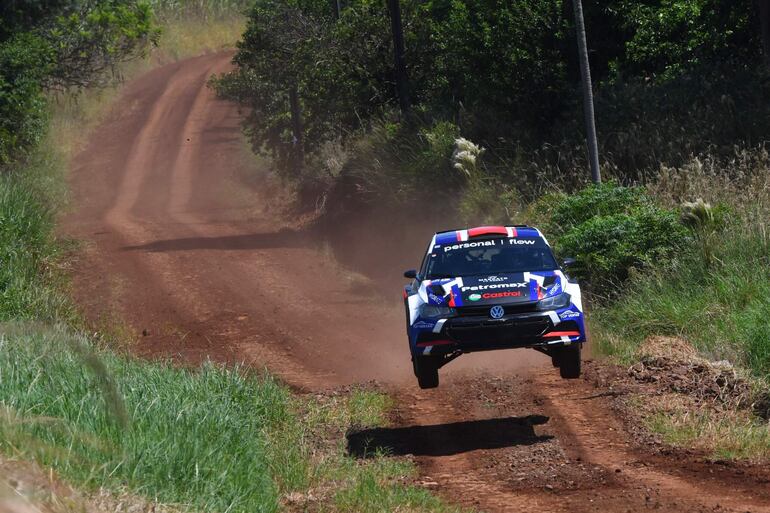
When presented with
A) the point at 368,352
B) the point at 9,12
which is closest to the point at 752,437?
the point at 368,352

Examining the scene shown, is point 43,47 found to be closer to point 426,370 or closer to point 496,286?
point 426,370

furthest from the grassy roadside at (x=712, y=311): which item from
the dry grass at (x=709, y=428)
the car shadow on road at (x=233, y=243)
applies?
the car shadow on road at (x=233, y=243)

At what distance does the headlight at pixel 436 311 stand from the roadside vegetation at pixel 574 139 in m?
2.45

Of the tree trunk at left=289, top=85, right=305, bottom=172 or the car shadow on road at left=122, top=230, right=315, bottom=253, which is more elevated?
the tree trunk at left=289, top=85, right=305, bottom=172

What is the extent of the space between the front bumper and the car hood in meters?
0.21

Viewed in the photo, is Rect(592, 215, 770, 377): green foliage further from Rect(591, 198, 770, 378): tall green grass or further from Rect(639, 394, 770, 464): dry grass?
Rect(639, 394, 770, 464): dry grass

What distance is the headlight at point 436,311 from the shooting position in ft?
39.8

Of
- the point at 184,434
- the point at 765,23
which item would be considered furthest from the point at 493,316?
the point at 765,23

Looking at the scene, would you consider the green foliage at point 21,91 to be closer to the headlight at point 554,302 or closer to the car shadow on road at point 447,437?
the car shadow on road at point 447,437

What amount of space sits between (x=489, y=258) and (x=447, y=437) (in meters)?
2.60

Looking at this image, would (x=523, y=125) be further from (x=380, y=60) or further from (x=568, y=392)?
(x=568, y=392)

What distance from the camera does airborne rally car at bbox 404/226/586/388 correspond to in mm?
11883

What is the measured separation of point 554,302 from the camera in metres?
12.2

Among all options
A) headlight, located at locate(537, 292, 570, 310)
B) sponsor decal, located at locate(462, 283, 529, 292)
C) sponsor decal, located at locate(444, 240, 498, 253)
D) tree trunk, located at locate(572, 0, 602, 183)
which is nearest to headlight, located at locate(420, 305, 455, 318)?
sponsor decal, located at locate(462, 283, 529, 292)
